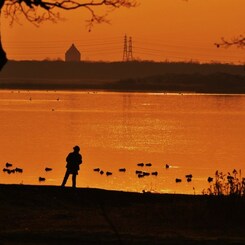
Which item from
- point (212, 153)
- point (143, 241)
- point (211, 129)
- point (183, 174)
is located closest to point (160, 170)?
point (183, 174)

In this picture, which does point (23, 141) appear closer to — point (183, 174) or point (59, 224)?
point (183, 174)

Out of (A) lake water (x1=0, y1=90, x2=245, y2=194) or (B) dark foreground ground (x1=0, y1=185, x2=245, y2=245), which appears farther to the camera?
(A) lake water (x1=0, y1=90, x2=245, y2=194)

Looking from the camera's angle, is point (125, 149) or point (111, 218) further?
point (125, 149)

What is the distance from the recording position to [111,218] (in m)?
13.8

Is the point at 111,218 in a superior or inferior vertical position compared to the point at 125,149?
inferior

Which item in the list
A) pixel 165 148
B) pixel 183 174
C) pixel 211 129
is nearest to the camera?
pixel 183 174

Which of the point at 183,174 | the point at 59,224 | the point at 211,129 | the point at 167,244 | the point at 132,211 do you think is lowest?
the point at 167,244

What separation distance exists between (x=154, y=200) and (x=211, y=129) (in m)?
76.4

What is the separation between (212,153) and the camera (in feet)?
194

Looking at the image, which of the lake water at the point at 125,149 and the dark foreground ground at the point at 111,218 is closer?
the dark foreground ground at the point at 111,218

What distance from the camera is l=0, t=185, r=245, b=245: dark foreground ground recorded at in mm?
11602

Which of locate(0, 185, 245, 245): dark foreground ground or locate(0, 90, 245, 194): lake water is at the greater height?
locate(0, 90, 245, 194): lake water

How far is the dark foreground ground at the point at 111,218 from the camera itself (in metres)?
11.6

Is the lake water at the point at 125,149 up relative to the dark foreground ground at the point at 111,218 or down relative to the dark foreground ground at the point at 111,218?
up
